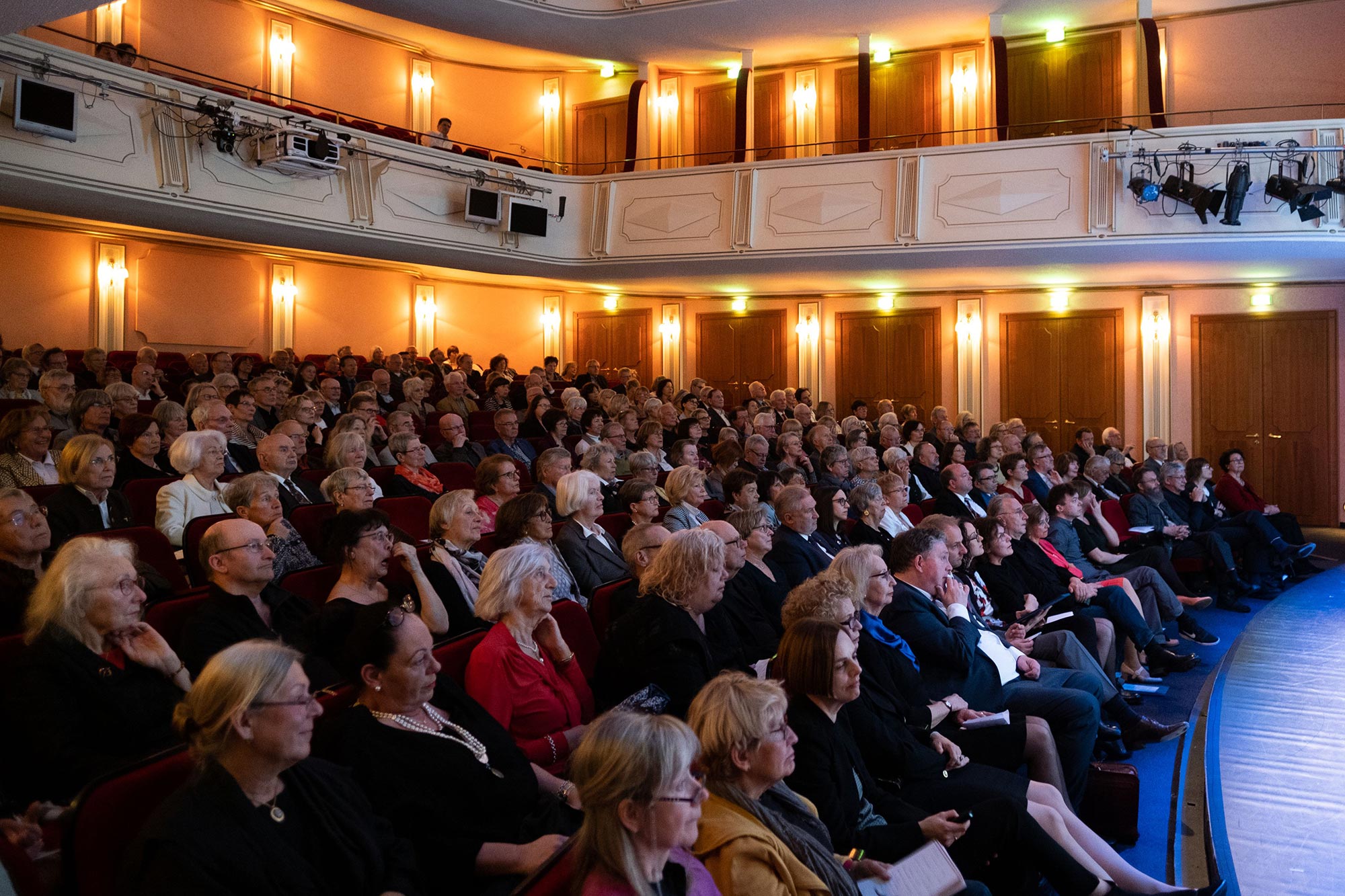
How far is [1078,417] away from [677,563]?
8.99 metres

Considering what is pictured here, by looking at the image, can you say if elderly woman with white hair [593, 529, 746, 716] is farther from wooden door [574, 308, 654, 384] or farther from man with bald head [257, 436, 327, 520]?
wooden door [574, 308, 654, 384]

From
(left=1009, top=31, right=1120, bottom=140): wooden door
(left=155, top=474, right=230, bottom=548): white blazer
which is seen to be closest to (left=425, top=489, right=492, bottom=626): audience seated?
(left=155, top=474, right=230, bottom=548): white blazer

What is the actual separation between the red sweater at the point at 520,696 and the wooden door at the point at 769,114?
9.82 metres

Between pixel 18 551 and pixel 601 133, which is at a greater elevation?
pixel 601 133

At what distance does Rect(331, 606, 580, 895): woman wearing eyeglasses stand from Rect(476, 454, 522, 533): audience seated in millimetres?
2054

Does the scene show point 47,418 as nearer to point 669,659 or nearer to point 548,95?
point 669,659

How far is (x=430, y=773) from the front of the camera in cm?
187

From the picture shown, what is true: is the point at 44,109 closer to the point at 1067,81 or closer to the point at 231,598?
the point at 231,598

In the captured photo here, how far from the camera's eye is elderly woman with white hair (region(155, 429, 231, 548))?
11.8 ft

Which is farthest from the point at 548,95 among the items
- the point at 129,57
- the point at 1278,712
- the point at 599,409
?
the point at 1278,712

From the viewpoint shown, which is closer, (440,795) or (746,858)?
(746,858)

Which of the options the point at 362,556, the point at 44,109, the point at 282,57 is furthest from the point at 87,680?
the point at 282,57

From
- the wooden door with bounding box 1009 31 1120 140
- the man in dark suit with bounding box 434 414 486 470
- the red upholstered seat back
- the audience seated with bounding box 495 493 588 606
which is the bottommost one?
the red upholstered seat back

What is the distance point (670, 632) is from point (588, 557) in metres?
1.17
